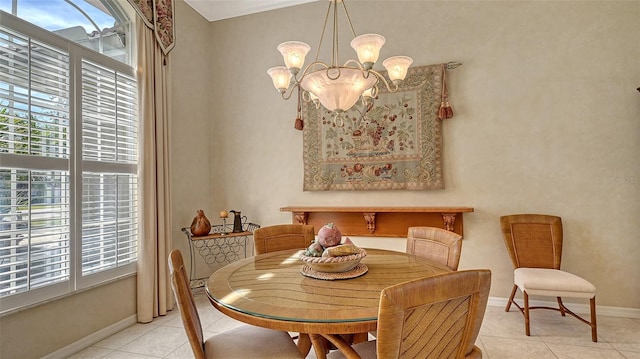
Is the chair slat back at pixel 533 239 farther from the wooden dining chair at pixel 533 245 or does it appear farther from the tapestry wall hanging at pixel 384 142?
the tapestry wall hanging at pixel 384 142

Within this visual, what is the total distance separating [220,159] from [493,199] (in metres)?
3.15

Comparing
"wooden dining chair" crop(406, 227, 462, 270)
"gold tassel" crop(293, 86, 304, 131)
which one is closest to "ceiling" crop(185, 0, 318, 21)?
"gold tassel" crop(293, 86, 304, 131)

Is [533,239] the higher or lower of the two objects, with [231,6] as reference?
lower

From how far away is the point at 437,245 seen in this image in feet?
7.27

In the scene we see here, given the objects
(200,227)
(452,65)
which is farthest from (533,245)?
(200,227)

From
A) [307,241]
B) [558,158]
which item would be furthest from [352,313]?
[558,158]

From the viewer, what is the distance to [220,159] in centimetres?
417

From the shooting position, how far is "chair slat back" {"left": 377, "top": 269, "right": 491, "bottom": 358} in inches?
39.2

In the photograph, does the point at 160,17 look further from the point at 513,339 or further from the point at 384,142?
the point at 513,339

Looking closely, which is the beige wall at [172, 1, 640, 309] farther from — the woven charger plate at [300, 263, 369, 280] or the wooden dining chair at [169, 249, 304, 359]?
the wooden dining chair at [169, 249, 304, 359]

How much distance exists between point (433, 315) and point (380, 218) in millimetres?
2420

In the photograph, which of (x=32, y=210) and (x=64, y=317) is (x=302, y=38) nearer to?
(x=32, y=210)

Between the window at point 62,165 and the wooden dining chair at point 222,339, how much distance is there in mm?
1361

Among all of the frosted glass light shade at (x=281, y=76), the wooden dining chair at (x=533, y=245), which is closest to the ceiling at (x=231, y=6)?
the frosted glass light shade at (x=281, y=76)
